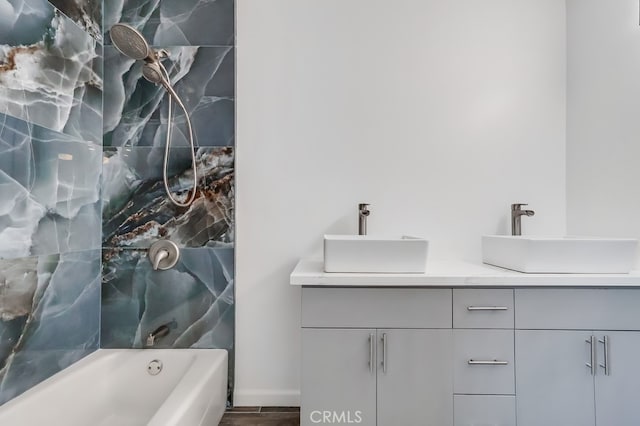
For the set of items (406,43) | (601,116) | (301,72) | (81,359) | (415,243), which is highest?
(406,43)

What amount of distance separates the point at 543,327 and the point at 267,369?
1393mm

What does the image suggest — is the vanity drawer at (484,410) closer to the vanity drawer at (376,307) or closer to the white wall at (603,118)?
the vanity drawer at (376,307)

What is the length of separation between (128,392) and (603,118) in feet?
9.13

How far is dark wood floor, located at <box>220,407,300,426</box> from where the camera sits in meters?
1.76

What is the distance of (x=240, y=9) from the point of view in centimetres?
197

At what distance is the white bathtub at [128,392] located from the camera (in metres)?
1.33

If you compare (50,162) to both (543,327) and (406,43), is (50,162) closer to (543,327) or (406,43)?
(406,43)

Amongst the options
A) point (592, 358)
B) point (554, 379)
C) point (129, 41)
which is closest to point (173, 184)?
point (129, 41)

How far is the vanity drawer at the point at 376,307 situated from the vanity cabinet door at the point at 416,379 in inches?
2.2

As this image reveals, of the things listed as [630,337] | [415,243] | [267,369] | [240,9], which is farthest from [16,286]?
[630,337]

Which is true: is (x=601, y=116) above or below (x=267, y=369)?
above

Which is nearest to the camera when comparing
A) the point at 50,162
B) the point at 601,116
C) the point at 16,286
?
the point at 16,286

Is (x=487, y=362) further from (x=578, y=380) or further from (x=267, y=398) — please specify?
(x=267, y=398)

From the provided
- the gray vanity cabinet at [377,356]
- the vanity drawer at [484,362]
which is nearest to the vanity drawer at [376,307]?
the gray vanity cabinet at [377,356]
